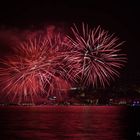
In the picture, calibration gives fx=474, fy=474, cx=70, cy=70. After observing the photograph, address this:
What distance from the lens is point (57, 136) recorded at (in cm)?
5538

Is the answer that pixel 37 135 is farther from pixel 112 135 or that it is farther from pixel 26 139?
pixel 112 135

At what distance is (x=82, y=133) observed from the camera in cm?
5869

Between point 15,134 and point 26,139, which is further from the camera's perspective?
point 15,134

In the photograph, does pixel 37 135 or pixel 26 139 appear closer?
pixel 26 139

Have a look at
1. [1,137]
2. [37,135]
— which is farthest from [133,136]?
[1,137]

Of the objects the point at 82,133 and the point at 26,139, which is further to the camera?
the point at 82,133

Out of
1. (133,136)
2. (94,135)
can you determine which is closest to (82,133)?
(94,135)

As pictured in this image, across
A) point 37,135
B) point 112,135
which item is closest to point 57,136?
point 37,135

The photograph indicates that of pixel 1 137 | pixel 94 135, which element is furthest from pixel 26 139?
pixel 94 135

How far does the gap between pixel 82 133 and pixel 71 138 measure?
6.38 m

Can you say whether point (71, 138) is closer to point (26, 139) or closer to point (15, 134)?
point (26, 139)

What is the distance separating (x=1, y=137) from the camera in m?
55.1

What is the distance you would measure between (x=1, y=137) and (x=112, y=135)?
42.6 feet

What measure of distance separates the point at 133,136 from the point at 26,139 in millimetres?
12507
